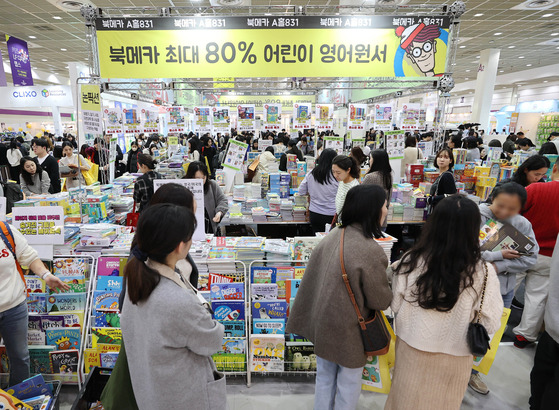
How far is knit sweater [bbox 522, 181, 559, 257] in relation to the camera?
3.01 m

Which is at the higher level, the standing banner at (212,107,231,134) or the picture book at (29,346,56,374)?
the standing banner at (212,107,231,134)

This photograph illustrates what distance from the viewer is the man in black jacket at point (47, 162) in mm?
5380

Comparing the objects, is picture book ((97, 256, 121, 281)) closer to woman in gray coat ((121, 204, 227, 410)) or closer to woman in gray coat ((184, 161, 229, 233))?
woman in gray coat ((184, 161, 229, 233))

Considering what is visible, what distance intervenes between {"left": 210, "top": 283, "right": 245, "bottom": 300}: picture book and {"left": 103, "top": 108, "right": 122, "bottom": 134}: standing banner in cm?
561

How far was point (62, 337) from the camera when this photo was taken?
2.63m

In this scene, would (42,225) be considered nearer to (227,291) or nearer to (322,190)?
(227,291)

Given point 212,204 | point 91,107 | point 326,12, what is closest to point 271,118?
point 91,107

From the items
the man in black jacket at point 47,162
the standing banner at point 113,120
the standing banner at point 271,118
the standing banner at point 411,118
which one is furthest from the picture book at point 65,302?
the standing banner at point 411,118

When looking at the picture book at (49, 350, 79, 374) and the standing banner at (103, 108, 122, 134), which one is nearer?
the picture book at (49, 350, 79, 374)

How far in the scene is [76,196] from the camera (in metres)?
4.38

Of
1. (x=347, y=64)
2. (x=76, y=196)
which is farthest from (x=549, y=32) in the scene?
(x=76, y=196)

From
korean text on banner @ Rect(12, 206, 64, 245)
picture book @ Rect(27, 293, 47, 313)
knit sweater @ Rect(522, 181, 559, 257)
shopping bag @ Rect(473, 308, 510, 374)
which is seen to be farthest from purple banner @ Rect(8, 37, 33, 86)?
shopping bag @ Rect(473, 308, 510, 374)

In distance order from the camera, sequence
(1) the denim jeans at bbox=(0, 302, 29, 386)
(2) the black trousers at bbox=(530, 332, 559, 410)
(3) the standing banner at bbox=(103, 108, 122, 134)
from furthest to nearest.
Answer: (3) the standing banner at bbox=(103, 108, 122, 134)
(1) the denim jeans at bbox=(0, 302, 29, 386)
(2) the black trousers at bbox=(530, 332, 559, 410)

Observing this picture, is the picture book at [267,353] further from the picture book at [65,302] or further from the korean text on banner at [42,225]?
the korean text on banner at [42,225]
